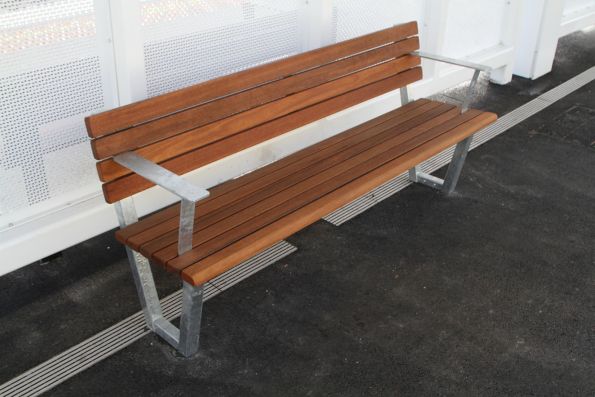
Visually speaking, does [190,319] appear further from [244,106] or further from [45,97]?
[45,97]

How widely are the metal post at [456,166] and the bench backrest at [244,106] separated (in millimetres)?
485

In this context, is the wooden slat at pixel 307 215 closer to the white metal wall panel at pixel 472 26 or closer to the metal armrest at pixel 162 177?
the metal armrest at pixel 162 177

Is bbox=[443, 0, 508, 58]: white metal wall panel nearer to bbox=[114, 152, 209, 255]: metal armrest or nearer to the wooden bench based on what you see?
the wooden bench

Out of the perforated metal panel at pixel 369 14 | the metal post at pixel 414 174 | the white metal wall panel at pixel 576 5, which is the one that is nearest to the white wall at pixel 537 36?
the white metal wall panel at pixel 576 5

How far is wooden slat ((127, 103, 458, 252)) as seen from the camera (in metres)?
2.68

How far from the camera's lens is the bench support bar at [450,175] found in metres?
3.91

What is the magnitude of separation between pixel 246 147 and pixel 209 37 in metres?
0.72

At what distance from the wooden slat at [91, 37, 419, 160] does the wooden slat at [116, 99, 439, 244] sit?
11.9 inches

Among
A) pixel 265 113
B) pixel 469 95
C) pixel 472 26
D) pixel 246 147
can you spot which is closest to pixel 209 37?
pixel 265 113

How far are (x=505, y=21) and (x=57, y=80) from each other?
4.00 meters

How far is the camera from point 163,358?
2807 mm

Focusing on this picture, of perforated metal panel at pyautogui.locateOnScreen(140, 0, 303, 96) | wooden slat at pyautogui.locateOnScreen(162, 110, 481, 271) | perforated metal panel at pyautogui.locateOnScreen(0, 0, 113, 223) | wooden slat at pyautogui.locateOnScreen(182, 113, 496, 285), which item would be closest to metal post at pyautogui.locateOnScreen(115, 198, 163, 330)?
wooden slat at pyautogui.locateOnScreen(162, 110, 481, 271)

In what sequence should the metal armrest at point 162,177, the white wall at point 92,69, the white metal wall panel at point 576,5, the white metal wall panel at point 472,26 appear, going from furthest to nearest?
1. the white metal wall panel at point 576,5
2. the white metal wall panel at point 472,26
3. the white wall at point 92,69
4. the metal armrest at point 162,177

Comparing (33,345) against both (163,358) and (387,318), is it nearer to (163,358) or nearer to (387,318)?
(163,358)
